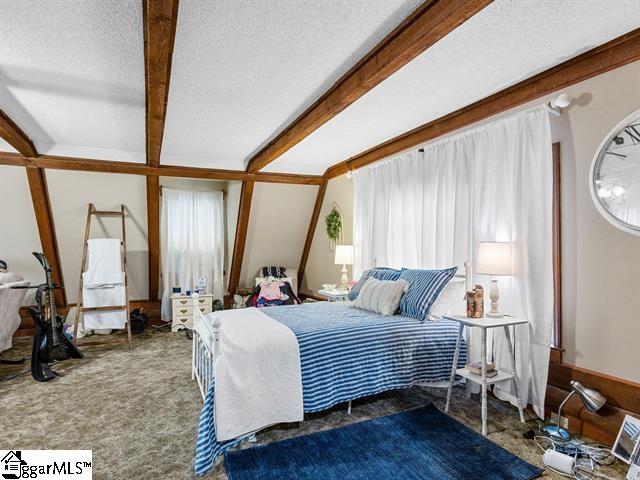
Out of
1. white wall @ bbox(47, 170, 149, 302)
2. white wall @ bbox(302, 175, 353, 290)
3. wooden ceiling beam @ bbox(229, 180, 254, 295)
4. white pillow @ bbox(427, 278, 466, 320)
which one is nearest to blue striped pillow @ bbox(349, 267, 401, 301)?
white pillow @ bbox(427, 278, 466, 320)

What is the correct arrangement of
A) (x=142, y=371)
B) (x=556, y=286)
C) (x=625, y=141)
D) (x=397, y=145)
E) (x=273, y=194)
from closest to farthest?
(x=625, y=141), (x=556, y=286), (x=142, y=371), (x=397, y=145), (x=273, y=194)

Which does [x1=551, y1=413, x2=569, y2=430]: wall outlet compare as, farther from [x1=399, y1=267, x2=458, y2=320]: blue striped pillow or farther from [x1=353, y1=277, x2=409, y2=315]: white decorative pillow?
[x1=353, y1=277, x2=409, y2=315]: white decorative pillow

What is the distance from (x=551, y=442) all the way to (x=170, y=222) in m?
5.39

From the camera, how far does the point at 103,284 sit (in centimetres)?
498

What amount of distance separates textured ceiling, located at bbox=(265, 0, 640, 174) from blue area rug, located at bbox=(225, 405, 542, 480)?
2.46 meters

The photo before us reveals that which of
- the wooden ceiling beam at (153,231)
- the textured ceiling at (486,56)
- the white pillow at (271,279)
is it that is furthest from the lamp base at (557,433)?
the wooden ceiling beam at (153,231)

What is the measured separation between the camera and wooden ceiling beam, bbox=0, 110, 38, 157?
135 inches

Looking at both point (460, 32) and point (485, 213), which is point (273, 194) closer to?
point (485, 213)

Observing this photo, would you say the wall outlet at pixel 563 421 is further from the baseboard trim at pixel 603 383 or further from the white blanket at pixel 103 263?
the white blanket at pixel 103 263

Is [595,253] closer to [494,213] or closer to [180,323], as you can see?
Result: [494,213]

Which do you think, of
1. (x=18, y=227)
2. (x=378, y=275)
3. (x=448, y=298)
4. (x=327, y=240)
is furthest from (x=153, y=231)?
(x=448, y=298)

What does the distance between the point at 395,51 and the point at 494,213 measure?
159cm

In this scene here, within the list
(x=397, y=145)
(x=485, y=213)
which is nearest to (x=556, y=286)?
(x=485, y=213)

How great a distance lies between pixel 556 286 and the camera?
272 cm
